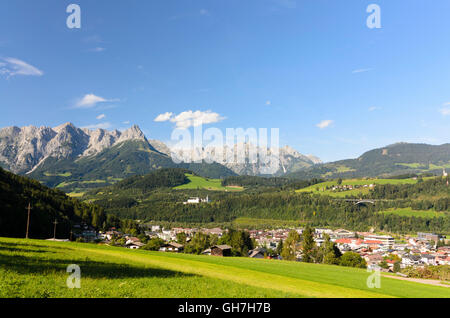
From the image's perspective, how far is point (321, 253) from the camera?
72500 millimetres

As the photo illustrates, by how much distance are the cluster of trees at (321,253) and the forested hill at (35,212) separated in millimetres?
73375

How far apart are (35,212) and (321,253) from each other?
8860cm

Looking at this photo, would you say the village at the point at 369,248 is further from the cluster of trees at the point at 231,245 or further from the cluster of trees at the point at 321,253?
the cluster of trees at the point at 321,253

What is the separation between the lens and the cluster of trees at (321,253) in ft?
221

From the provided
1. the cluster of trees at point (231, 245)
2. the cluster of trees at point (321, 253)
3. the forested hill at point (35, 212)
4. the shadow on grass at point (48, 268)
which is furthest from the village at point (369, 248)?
the shadow on grass at point (48, 268)

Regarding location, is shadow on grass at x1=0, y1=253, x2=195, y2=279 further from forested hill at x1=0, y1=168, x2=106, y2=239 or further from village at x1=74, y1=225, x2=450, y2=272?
forested hill at x1=0, y1=168, x2=106, y2=239

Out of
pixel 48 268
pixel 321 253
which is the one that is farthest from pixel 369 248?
pixel 48 268

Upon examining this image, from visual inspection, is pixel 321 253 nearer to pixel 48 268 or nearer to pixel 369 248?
pixel 48 268

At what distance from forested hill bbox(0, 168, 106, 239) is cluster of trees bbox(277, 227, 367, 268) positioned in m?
73.4

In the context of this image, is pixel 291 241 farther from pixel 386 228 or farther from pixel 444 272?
pixel 386 228
